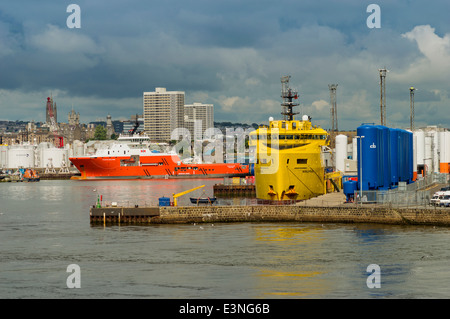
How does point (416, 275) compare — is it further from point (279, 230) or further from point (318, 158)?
point (318, 158)

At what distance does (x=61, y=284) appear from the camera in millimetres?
35719

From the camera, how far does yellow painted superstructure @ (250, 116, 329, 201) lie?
66750 mm

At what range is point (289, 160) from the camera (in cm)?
6694

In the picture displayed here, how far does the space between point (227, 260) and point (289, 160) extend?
27.1 m

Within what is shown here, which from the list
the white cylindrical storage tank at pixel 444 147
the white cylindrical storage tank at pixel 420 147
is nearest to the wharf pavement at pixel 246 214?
the white cylindrical storage tank at pixel 420 147

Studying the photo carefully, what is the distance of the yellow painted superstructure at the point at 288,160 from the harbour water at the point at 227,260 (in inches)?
370

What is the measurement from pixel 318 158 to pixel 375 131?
8285mm

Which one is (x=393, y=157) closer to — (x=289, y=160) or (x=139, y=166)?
(x=289, y=160)

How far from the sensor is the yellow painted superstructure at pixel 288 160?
66750 mm

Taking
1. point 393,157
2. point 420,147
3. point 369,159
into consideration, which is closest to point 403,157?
point 393,157

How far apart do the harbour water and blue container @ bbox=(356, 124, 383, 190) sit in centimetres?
782

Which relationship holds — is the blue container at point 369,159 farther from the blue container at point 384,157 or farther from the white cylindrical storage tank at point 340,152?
the white cylindrical storage tank at point 340,152

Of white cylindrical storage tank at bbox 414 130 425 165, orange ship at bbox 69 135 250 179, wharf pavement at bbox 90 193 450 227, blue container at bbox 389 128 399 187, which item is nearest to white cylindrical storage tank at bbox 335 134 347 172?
white cylindrical storage tank at bbox 414 130 425 165
